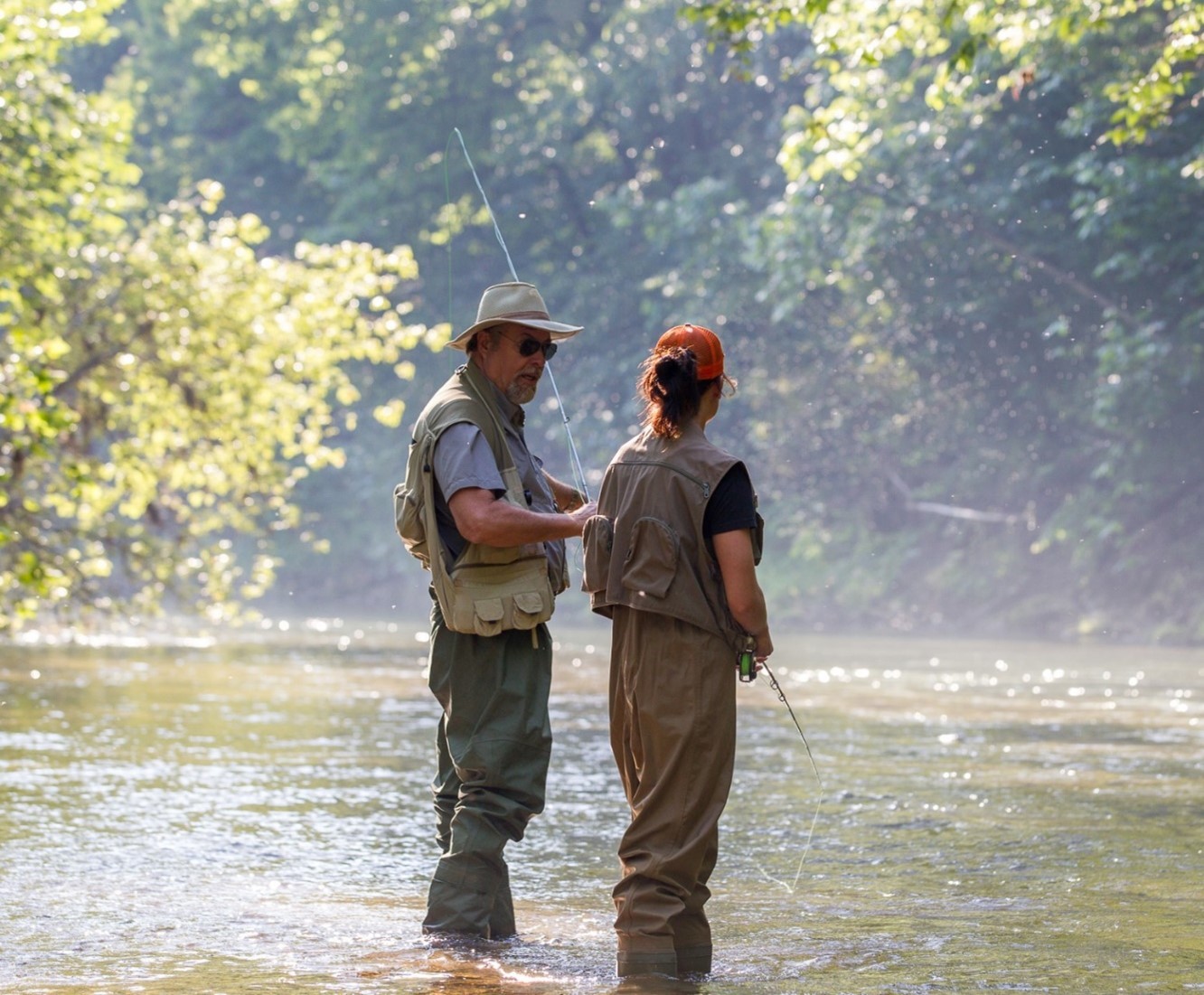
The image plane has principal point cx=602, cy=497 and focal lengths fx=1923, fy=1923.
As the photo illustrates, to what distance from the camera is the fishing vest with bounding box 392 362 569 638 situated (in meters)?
5.81

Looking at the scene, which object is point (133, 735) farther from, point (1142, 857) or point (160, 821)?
point (1142, 857)

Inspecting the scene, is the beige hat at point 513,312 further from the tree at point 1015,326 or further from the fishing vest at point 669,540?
the tree at point 1015,326

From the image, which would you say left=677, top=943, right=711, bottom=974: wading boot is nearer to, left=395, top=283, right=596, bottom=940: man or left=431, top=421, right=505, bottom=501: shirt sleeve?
left=395, top=283, right=596, bottom=940: man

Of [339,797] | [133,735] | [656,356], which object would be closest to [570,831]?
[339,797]

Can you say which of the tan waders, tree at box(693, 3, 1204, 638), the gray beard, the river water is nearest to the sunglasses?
the gray beard

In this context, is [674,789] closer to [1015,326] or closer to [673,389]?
[673,389]

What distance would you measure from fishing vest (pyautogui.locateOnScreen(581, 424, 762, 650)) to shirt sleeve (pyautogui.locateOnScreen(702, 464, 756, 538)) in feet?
0.07

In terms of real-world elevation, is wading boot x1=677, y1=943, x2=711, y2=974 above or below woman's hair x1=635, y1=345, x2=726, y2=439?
below

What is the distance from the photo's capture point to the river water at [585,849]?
5488 mm

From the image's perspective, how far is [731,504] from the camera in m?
5.31

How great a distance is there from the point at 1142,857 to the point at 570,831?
8.29 ft

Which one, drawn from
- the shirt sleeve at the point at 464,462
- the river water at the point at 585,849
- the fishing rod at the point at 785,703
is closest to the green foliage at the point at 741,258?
the river water at the point at 585,849

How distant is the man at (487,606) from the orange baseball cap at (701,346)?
1.66 feet

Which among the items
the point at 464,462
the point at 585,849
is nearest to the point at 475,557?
the point at 464,462
